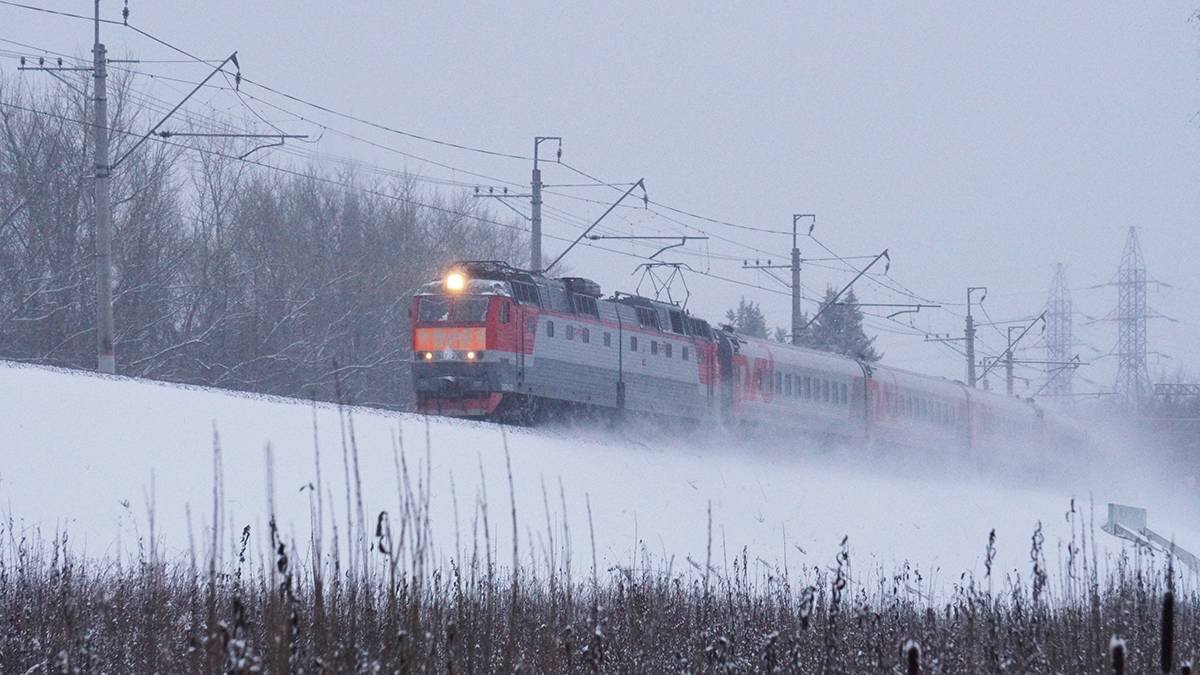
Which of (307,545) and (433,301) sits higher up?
(433,301)

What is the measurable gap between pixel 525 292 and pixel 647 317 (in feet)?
16.9

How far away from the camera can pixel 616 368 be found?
102 ft

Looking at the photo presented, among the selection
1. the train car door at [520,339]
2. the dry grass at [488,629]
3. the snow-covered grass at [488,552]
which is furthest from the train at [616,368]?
the dry grass at [488,629]

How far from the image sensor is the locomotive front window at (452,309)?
28188 mm

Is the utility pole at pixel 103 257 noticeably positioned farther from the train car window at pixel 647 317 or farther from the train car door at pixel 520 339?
the train car window at pixel 647 317

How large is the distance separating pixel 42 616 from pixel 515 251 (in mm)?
57371

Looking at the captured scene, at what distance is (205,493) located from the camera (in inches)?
744

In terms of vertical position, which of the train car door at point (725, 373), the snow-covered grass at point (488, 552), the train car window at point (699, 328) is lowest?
the snow-covered grass at point (488, 552)

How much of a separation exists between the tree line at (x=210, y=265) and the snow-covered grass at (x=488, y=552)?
14.4 meters

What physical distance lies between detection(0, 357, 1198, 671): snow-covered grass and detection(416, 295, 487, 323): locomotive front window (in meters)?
2.70

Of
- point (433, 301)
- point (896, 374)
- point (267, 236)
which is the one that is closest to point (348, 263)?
point (267, 236)

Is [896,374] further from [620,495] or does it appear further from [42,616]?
[42,616]

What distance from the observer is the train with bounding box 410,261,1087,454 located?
28.2 metres

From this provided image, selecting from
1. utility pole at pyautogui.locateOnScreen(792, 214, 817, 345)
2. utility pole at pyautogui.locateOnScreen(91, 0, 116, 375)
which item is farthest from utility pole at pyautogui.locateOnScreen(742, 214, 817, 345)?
utility pole at pyautogui.locateOnScreen(91, 0, 116, 375)
